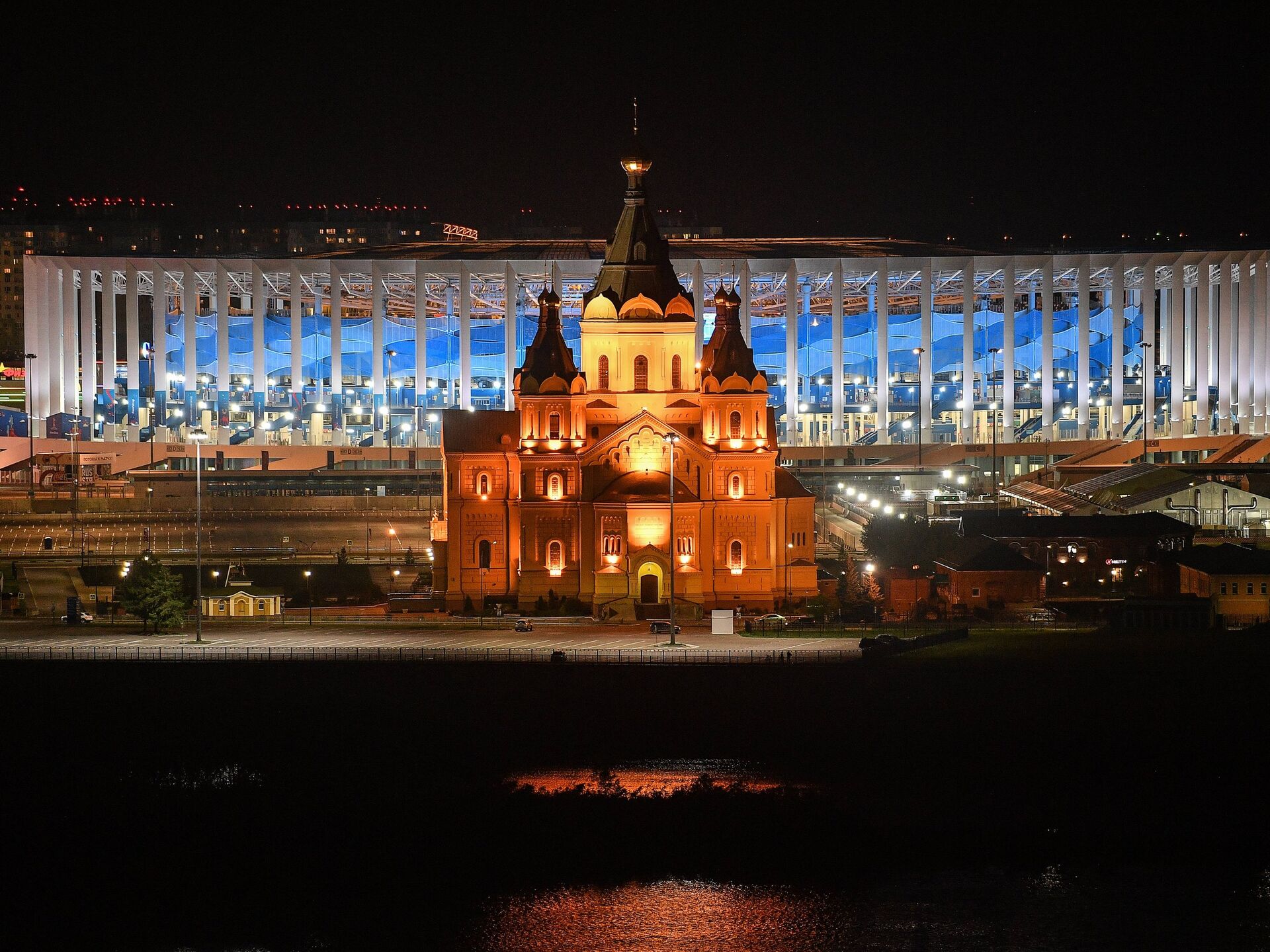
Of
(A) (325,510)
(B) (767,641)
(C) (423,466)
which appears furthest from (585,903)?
(C) (423,466)

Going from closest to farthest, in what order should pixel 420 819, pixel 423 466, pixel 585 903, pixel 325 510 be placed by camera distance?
pixel 585 903, pixel 420 819, pixel 325 510, pixel 423 466

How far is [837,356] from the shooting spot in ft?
412

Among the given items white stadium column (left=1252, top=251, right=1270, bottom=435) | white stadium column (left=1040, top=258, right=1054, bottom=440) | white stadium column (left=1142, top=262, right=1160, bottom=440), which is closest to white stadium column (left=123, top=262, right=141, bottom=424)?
white stadium column (left=1040, top=258, right=1054, bottom=440)

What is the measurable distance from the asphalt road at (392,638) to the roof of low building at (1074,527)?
17.1m

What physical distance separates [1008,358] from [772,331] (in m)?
18.7

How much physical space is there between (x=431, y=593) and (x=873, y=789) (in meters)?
25.6

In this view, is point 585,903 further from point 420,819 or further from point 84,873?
point 84,873

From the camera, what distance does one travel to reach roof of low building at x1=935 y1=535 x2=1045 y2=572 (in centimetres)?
5966

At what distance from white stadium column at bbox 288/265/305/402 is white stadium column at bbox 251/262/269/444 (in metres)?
2.17

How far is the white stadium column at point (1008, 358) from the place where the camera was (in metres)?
125

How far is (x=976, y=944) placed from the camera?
33.5 meters

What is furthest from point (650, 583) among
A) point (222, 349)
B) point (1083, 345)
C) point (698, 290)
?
point (1083, 345)

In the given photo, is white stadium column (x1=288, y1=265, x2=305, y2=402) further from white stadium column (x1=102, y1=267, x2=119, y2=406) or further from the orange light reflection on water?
the orange light reflection on water

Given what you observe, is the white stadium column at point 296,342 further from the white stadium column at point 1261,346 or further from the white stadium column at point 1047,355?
the white stadium column at point 1261,346
